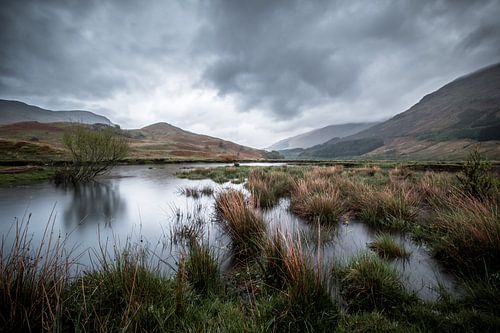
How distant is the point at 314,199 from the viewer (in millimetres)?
6551

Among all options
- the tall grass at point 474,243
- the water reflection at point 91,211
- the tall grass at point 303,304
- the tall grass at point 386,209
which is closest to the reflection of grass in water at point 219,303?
the tall grass at point 303,304

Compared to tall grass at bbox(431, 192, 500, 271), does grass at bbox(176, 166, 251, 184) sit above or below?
below

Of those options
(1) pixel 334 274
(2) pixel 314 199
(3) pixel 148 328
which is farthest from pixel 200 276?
(2) pixel 314 199

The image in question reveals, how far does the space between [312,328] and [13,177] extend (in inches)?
944

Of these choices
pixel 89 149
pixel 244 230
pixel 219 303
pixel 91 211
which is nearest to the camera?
pixel 219 303

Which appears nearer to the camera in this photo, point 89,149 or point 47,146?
point 89,149

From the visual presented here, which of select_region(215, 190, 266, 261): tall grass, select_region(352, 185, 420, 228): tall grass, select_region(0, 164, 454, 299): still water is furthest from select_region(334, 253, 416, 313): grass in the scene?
select_region(352, 185, 420, 228): tall grass

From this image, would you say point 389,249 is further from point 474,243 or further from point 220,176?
point 220,176

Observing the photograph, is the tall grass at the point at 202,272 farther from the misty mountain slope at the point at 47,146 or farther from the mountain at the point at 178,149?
the mountain at the point at 178,149

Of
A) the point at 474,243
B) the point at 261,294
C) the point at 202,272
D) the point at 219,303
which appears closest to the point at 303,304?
the point at 261,294

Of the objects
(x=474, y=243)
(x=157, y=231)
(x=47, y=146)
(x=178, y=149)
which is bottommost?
(x=157, y=231)

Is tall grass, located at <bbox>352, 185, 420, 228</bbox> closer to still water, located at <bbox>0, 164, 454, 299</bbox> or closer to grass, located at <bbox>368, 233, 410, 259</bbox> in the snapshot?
still water, located at <bbox>0, 164, 454, 299</bbox>

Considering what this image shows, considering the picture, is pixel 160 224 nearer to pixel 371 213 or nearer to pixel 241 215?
pixel 241 215

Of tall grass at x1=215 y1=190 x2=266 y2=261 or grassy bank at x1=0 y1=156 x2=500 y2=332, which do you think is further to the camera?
tall grass at x1=215 y1=190 x2=266 y2=261
